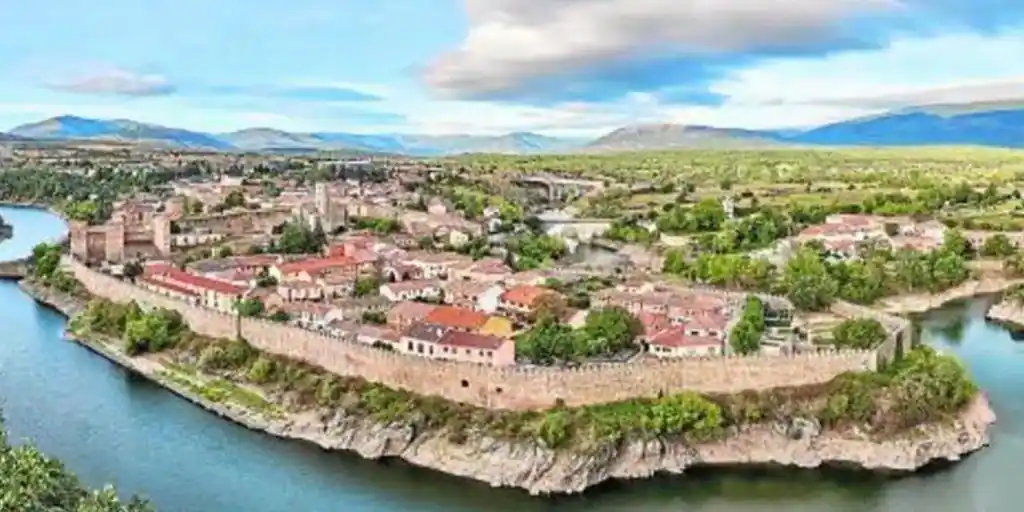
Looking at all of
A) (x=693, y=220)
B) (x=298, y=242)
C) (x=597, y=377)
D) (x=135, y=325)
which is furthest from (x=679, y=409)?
(x=693, y=220)

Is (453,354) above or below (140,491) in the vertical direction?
above

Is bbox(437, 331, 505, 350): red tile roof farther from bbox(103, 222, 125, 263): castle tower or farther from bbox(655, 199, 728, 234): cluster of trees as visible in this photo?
bbox(655, 199, 728, 234): cluster of trees

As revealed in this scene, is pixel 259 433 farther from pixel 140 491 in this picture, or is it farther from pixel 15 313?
pixel 15 313

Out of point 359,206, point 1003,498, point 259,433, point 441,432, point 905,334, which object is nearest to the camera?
point 1003,498

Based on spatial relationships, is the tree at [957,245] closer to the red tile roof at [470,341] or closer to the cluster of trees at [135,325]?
the red tile roof at [470,341]

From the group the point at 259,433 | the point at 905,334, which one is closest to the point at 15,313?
the point at 259,433

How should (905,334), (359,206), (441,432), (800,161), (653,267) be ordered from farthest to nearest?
1. (800,161)
2. (359,206)
3. (653,267)
4. (905,334)
5. (441,432)

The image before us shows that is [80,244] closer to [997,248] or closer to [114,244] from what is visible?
[114,244]
